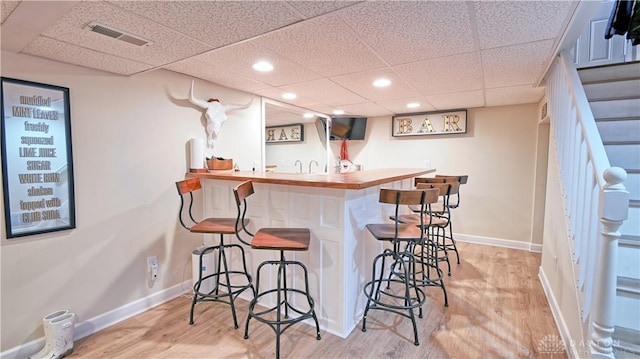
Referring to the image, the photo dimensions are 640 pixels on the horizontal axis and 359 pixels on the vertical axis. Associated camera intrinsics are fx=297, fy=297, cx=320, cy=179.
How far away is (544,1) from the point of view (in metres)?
1.43

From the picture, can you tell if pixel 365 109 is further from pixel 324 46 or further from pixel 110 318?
→ pixel 110 318

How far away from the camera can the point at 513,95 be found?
11.5 ft

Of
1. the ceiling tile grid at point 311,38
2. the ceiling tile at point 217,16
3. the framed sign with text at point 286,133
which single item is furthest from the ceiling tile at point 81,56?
the framed sign with text at point 286,133

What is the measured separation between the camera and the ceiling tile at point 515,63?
2.03 meters

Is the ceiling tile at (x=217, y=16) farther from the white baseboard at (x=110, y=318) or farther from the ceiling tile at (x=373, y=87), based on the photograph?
the white baseboard at (x=110, y=318)

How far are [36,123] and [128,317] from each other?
5.09ft

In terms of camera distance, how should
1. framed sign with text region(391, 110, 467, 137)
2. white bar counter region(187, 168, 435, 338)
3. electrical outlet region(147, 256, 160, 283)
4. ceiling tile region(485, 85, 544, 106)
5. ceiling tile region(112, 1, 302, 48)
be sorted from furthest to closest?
framed sign with text region(391, 110, 467, 137) < ceiling tile region(485, 85, 544, 106) < electrical outlet region(147, 256, 160, 283) < white bar counter region(187, 168, 435, 338) < ceiling tile region(112, 1, 302, 48)

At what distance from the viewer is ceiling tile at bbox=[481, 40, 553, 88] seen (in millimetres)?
2031

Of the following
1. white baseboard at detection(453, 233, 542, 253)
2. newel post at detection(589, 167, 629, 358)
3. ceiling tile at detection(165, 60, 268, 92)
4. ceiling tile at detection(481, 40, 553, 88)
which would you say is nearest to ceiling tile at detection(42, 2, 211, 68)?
ceiling tile at detection(165, 60, 268, 92)

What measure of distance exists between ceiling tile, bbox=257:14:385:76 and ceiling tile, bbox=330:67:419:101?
0.56 feet

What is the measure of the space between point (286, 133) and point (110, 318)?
172 inches

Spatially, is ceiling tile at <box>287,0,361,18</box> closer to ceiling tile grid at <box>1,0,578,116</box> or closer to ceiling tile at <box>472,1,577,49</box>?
ceiling tile grid at <box>1,0,578,116</box>

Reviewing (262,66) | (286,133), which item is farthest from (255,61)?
(286,133)

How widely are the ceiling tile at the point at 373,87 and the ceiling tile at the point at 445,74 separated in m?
0.09
